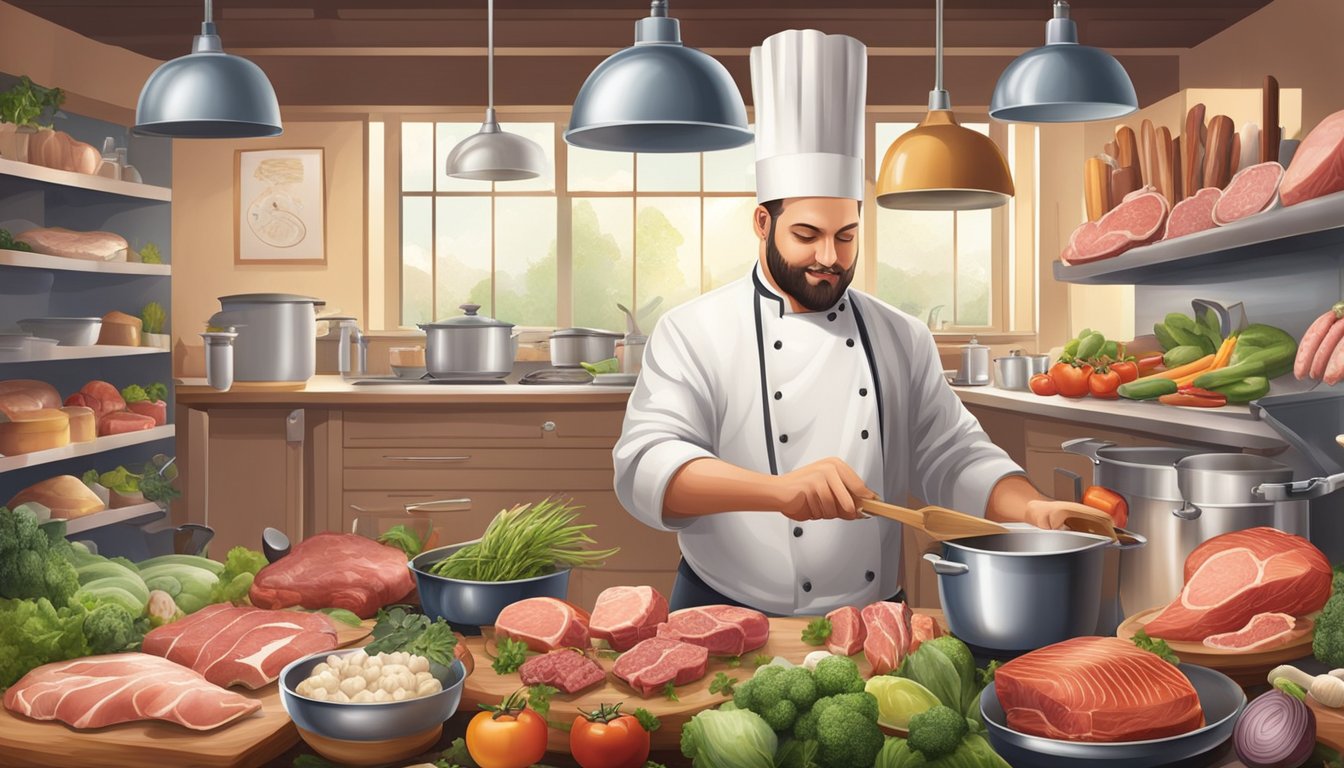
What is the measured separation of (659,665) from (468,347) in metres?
3.22

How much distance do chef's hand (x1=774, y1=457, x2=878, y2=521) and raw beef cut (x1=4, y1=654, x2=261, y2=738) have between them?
2.78 feet

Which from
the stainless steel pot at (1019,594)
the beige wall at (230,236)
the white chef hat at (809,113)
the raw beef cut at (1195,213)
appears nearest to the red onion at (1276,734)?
the stainless steel pot at (1019,594)

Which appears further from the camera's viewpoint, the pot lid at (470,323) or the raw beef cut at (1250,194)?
the pot lid at (470,323)

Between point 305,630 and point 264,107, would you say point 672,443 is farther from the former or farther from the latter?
point 264,107

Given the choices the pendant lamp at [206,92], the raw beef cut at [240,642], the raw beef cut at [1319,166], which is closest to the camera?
the raw beef cut at [240,642]

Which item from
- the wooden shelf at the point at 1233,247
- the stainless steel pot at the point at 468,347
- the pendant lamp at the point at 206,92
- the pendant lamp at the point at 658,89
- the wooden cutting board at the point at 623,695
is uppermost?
the pendant lamp at the point at 206,92

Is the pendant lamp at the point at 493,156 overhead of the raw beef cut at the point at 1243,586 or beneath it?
overhead

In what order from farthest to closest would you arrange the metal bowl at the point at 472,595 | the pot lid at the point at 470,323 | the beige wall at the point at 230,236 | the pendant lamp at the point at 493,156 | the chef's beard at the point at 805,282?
the beige wall at the point at 230,236 → the pot lid at the point at 470,323 → the pendant lamp at the point at 493,156 → the chef's beard at the point at 805,282 → the metal bowl at the point at 472,595

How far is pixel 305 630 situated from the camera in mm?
1562

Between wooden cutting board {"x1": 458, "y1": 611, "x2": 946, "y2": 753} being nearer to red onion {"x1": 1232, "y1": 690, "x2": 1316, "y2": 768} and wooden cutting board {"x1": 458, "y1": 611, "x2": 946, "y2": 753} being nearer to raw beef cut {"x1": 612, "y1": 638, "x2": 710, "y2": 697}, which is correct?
raw beef cut {"x1": 612, "y1": 638, "x2": 710, "y2": 697}

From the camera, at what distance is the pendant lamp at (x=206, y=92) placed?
8.55ft

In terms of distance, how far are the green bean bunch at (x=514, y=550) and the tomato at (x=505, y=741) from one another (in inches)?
20.8

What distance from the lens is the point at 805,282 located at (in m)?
2.10

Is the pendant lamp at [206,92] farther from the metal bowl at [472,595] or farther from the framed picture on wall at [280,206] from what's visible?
the framed picture on wall at [280,206]
